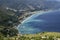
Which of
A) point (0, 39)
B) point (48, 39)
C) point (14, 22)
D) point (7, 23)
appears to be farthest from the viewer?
point (14, 22)

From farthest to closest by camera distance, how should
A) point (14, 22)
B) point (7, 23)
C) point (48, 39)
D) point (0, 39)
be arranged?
point (14, 22), point (7, 23), point (48, 39), point (0, 39)

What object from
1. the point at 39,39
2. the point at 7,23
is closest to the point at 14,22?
the point at 7,23

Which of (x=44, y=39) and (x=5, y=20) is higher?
(x=5, y=20)

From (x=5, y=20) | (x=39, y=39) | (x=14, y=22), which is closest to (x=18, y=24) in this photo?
(x=14, y=22)

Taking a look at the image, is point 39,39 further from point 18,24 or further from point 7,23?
point 18,24

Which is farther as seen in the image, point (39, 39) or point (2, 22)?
point (2, 22)

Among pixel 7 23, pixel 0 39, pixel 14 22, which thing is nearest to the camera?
pixel 0 39

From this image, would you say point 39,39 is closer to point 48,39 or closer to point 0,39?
point 48,39

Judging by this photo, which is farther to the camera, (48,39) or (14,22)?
(14,22)

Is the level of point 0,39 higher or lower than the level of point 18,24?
lower
